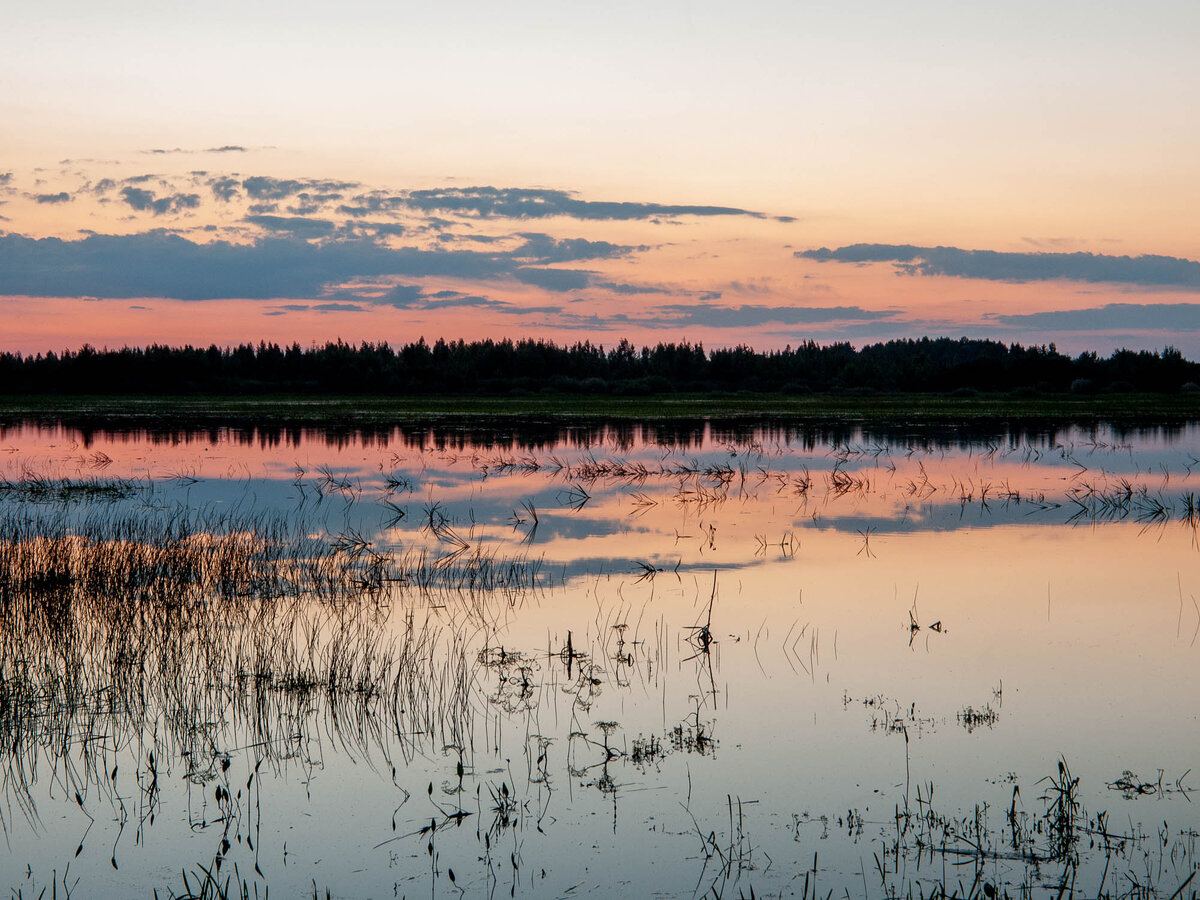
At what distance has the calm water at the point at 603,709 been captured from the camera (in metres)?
6.47

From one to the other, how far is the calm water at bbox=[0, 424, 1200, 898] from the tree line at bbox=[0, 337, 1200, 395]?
113109 mm

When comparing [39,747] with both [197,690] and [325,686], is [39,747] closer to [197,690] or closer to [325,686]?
[197,690]

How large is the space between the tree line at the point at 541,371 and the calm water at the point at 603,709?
371 ft

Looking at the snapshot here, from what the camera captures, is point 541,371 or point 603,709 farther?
point 541,371

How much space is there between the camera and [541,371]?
162 metres

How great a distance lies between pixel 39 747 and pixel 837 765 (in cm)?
640

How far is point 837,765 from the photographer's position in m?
7.85

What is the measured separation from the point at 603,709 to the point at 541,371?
Answer: 6053 inches

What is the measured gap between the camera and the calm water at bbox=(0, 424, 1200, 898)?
255 inches

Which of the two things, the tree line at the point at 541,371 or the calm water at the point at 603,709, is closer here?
the calm water at the point at 603,709

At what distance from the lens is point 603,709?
30.4 ft

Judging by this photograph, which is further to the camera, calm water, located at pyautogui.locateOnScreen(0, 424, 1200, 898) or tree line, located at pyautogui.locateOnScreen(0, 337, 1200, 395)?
tree line, located at pyautogui.locateOnScreen(0, 337, 1200, 395)

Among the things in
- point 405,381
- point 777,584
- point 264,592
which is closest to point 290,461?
point 264,592

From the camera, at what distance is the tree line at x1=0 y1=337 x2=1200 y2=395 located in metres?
128
